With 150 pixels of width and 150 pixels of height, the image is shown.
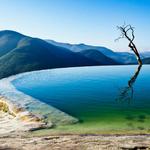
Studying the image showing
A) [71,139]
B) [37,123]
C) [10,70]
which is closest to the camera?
[71,139]

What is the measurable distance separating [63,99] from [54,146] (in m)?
40.1

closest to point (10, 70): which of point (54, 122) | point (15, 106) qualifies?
point (15, 106)

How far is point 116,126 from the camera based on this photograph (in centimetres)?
3816

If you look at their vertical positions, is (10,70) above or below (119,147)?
below

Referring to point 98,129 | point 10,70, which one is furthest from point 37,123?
point 10,70

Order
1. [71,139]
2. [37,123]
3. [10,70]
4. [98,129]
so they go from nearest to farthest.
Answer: [71,139], [98,129], [37,123], [10,70]

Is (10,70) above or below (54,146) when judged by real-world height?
below

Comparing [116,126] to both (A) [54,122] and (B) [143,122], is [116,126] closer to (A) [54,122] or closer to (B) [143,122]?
(B) [143,122]

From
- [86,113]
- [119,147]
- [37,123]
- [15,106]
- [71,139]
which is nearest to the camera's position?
[119,147]

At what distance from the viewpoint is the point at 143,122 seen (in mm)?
40375

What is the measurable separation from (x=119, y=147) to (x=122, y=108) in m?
28.5

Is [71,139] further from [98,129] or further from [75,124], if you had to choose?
[75,124]

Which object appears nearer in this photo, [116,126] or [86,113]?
[116,126]

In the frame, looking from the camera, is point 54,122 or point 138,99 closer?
point 54,122
